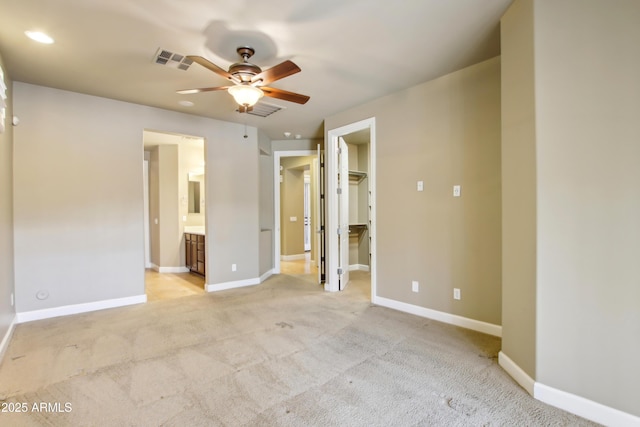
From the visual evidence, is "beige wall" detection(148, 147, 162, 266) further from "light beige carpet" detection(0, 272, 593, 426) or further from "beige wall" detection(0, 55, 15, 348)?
"beige wall" detection(0, 55, 15, 348)

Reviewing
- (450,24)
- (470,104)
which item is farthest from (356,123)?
(450,24)

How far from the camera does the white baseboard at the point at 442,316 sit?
2.95 meters

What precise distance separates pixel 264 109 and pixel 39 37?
89.9 inches

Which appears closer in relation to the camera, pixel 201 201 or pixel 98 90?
pixel 98 90

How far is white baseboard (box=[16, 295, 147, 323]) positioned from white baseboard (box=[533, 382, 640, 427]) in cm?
442

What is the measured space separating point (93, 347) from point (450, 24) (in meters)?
4.13

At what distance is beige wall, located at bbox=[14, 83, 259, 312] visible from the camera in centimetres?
342

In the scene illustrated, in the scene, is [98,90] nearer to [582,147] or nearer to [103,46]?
[103,46]

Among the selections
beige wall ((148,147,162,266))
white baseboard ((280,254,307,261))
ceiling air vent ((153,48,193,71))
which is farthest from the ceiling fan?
white baseboard ((280,254,307,261))

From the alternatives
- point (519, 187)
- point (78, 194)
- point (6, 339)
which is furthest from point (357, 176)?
point (6, 339)

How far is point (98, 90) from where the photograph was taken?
3592mm

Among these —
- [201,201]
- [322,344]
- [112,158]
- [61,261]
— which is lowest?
[322,344]

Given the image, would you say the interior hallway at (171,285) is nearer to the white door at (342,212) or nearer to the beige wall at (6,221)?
the beige wall at (6,221)

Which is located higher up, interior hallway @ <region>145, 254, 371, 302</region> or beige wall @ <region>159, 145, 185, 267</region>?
beige wall @ <region>159, 145, 185, 267</region>
